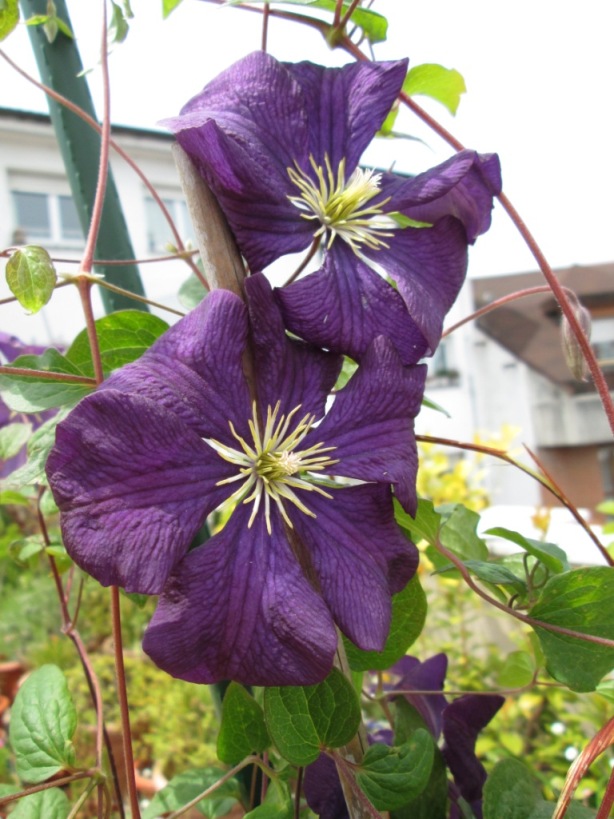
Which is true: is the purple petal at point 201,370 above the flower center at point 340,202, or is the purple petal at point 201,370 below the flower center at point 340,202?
below

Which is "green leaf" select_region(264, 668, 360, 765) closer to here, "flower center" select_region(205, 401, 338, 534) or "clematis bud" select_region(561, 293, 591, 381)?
"flower center" select_region(205, 401, 338, 534)

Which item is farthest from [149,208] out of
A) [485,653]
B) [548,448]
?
[485,653]

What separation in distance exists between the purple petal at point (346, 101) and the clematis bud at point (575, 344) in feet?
0.71

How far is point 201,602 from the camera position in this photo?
0.31 meters

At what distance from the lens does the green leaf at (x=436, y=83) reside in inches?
20.5

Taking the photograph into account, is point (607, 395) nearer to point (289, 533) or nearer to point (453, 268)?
point (453, 268)

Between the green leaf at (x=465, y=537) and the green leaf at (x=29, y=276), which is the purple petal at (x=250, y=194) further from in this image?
the green leaf at (x=465, y=537)

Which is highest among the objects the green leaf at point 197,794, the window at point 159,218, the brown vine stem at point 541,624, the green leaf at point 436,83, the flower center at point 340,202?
the window at point 159,218

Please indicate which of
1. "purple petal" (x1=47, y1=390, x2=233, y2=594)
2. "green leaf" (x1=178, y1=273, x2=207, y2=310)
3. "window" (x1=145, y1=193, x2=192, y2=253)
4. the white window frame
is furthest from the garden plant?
"window" (x1=145, y1=193, x2=192, y2=253)

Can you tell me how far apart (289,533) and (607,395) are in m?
0.25

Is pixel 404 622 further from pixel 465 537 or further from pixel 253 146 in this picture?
pixel 253 146

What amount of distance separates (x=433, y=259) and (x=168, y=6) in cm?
30

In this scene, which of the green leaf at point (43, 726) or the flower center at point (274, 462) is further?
the green leaf at point (43, 726)

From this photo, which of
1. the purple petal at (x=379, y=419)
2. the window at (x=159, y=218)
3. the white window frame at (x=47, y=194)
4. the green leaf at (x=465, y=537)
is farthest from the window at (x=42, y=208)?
the purple petal at (x=379, y=419)
